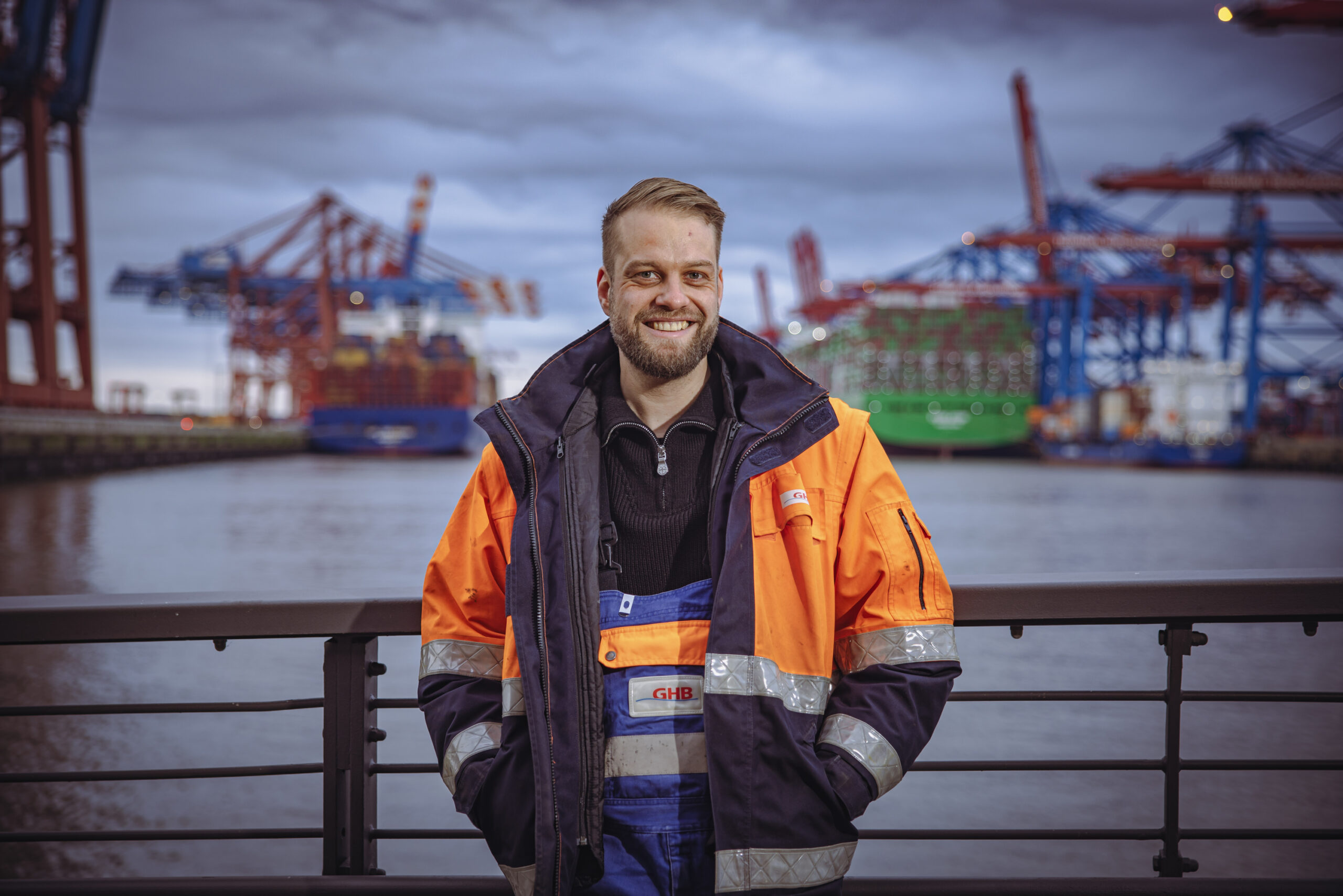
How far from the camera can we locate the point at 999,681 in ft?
25.6

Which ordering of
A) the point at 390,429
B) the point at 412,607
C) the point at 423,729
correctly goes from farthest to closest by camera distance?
the point at 390,429 < the point at 423,729 < the point at 412,607

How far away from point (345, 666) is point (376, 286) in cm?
5241

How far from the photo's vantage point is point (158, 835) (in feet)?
6.59

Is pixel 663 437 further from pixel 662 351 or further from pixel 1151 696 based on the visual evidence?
pixel 1151 696

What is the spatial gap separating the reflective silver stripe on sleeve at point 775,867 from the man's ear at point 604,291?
95 cm

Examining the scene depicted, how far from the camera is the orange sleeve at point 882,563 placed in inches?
63.8

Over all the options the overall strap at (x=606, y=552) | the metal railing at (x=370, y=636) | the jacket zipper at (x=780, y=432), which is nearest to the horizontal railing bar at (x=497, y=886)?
the metal railing at (x=370, y=636)

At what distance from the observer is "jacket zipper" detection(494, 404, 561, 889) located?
1.57 metres

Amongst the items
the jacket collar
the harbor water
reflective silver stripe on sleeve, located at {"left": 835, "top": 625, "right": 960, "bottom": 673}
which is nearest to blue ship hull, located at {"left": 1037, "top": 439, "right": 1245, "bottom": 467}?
the harbor water

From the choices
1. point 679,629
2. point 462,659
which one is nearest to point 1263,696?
point 679,629

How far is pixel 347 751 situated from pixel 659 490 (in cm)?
81

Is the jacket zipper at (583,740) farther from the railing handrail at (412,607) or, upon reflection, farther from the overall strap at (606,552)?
the railing handrail at (412,607)

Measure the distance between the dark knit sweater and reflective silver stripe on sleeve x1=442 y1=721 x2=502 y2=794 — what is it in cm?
32

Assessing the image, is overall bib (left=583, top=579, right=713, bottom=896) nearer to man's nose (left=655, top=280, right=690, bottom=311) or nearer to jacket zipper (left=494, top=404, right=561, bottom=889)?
jacket zipper (left=494, top=404, right=561, bottom=889)
